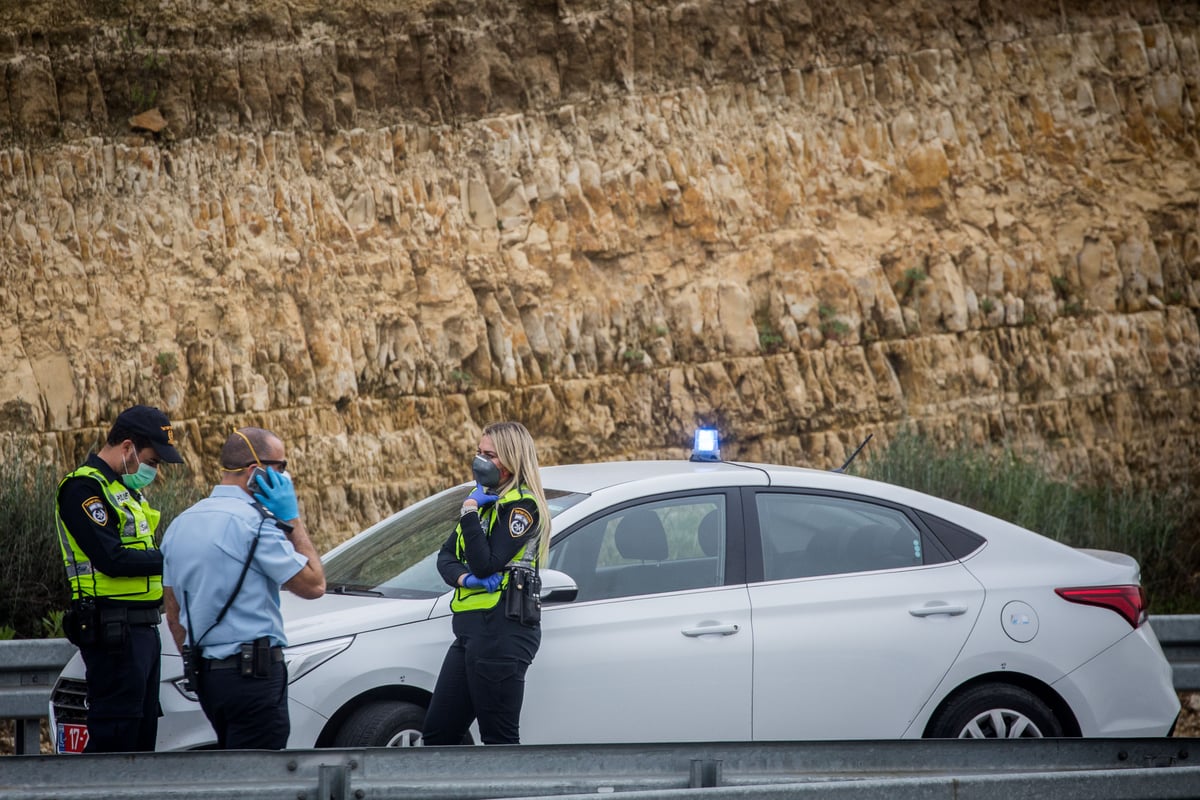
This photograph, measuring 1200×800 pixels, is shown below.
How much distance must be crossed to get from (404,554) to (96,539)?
1.37 meters

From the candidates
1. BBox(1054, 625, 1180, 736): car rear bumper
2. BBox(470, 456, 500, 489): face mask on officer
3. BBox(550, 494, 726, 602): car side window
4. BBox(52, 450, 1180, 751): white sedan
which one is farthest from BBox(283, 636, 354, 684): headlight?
BBox(1054, 625, 1180, 736): car rear bumper

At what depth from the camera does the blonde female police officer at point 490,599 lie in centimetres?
485

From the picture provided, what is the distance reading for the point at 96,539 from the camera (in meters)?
5.07

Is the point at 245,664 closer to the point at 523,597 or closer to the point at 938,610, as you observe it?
the point at 523,597

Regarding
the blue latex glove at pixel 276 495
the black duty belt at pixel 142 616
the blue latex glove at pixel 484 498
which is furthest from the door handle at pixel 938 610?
the black duty belt at pixel 142 616

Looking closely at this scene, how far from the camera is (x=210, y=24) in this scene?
49.3ft

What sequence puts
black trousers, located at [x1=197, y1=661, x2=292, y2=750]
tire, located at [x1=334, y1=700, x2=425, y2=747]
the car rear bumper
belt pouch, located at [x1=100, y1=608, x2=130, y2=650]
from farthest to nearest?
the car rear bumper → tire, located at [x1=334, y1=700, x2=425, y2=747] → belt pouch, located at [x1=100, y1=608, x2=130, y2=650] → black trousers, located at [x1=197, y1=661, x2=292, y2=750]

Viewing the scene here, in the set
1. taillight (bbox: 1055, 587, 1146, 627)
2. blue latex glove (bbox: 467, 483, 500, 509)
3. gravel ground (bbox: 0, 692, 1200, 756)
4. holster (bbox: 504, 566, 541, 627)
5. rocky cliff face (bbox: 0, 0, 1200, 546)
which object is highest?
rocky cliff face (bbox: 0, 0, 1200, 546)

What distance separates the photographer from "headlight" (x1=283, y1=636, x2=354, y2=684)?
198 inches

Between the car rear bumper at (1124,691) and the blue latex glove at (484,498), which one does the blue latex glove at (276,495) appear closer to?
the blue latex glove at (484,498)

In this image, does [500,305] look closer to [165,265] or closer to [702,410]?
[702,410]

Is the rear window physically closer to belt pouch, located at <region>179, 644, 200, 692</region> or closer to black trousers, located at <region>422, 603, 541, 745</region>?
black trousers, located at <region>422, 603, 541, 745</region>

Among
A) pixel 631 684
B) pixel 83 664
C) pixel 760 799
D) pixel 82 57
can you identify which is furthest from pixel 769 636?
pixel 82 57

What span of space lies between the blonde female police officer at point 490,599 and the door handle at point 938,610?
1.73 meters
